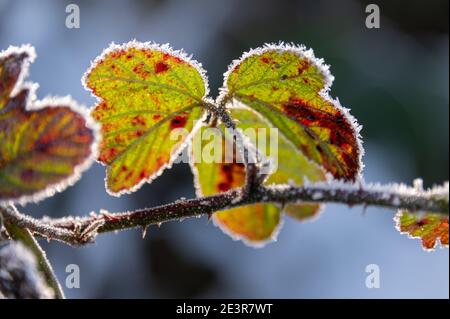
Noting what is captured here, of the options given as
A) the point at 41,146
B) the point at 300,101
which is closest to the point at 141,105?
the point at 300,101

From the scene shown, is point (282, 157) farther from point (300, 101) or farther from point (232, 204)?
point (232, 204)

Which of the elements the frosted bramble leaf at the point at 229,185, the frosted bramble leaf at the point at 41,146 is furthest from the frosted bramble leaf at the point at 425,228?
the frosted bramble leaf at the point at 41,146

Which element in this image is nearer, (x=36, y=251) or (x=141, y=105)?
(x=36, y=251)

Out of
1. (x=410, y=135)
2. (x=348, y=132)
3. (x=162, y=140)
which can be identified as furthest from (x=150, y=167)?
(x=410, y=135)

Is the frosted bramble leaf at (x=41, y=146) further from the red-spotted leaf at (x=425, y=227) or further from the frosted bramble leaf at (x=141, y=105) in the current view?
the red-spotted leaf at (x=425, y=227)

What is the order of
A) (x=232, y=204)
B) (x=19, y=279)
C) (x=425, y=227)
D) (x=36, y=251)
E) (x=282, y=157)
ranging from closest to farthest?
(x=19, y=279) < (x=36, y=251) < (x=232, y=204) < (x=425, y=227) < (x=282, y=157)

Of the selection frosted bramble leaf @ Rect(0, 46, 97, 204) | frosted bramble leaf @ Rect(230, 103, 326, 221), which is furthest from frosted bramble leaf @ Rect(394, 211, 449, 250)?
frosted bramble leaf @ Rect(0, 46, 97, 204)
